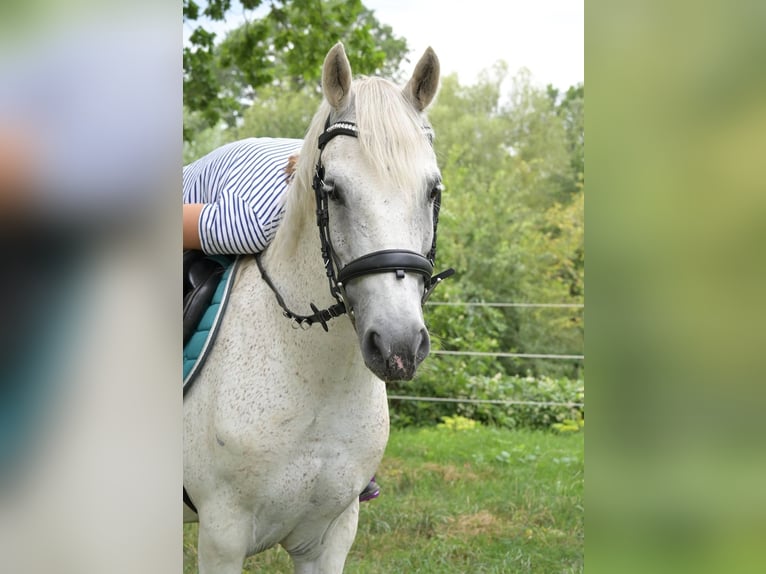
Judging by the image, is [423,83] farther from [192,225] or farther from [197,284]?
[197,284]

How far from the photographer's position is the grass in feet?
13.9

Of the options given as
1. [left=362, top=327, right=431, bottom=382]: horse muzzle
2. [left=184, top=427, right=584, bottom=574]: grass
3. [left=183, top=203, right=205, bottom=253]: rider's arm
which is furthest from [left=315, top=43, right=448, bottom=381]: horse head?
[left=184, top=427, right=584, bottom=574]: grass

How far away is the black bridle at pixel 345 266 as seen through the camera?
1862 millimetres

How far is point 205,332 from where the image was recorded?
2.46m

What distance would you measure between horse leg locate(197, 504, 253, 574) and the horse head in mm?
732

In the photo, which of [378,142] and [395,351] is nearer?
[395,351]

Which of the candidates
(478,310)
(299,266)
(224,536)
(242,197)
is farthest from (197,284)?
(478,310)

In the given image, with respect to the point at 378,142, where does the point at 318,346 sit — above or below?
below

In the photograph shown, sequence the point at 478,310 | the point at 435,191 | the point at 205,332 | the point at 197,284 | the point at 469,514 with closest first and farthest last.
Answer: the point at 435,191 → the point at 205,332 → the point at 197,284 → the point at 469,514 → the point at 478,310

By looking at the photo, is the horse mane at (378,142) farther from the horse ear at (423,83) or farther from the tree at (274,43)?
the tree at (274,43)

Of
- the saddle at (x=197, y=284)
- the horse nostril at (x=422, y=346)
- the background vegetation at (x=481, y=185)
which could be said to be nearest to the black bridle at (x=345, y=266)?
the horse nostril at (x=422, y=346)

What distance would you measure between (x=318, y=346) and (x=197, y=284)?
0.60m

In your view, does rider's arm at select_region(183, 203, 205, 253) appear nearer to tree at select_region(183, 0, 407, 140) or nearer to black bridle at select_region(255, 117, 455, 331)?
black bridle at select_region(255, 117, 455, 331)
